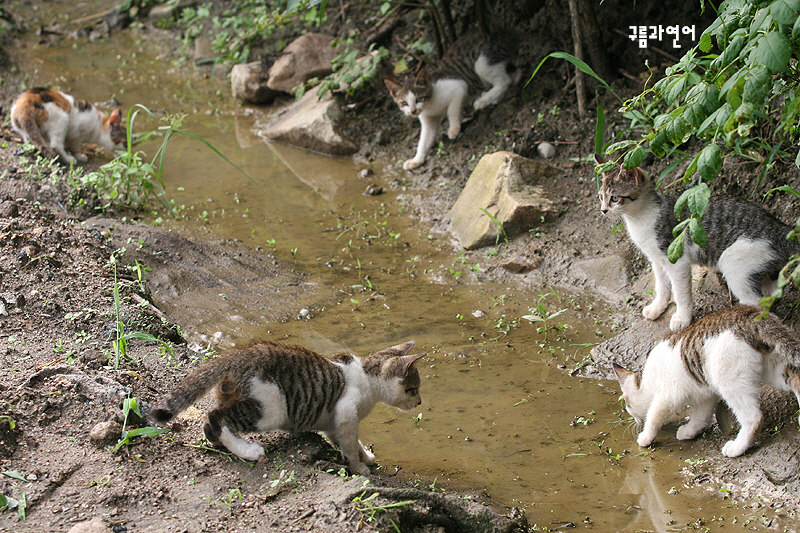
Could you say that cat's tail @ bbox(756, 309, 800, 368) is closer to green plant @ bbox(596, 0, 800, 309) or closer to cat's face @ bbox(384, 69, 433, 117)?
green plant @ bbox(596, 0, 800, 309)

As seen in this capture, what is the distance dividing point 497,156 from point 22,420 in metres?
4.79

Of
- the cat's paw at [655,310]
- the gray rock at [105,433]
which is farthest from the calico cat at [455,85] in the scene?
the gray rock at [105,433]

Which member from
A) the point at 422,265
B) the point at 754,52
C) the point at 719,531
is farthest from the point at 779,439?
the point at 422,265

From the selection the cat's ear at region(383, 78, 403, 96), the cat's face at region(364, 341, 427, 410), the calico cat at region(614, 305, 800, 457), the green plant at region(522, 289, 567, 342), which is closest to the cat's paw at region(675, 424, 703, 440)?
the calico cat at region(614, 305, 800, 457)

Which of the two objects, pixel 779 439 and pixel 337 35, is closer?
pixel 779 439

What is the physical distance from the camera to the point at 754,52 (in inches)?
108

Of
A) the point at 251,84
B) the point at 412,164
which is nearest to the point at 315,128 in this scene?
the point at 412,164

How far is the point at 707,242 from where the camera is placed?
14.5ft

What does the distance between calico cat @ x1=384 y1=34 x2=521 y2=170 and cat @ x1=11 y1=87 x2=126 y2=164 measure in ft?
11.7

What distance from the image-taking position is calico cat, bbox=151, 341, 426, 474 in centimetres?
324

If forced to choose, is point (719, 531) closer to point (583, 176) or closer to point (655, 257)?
point (655, 257)

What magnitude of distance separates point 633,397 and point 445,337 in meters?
1.48

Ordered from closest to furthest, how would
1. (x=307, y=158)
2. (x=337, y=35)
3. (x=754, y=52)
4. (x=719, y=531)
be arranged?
(x=754, y=52) → (x=719, y=531) → (x=307, y=158) → (x=337, y=35)

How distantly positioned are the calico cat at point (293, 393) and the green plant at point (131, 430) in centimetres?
12
